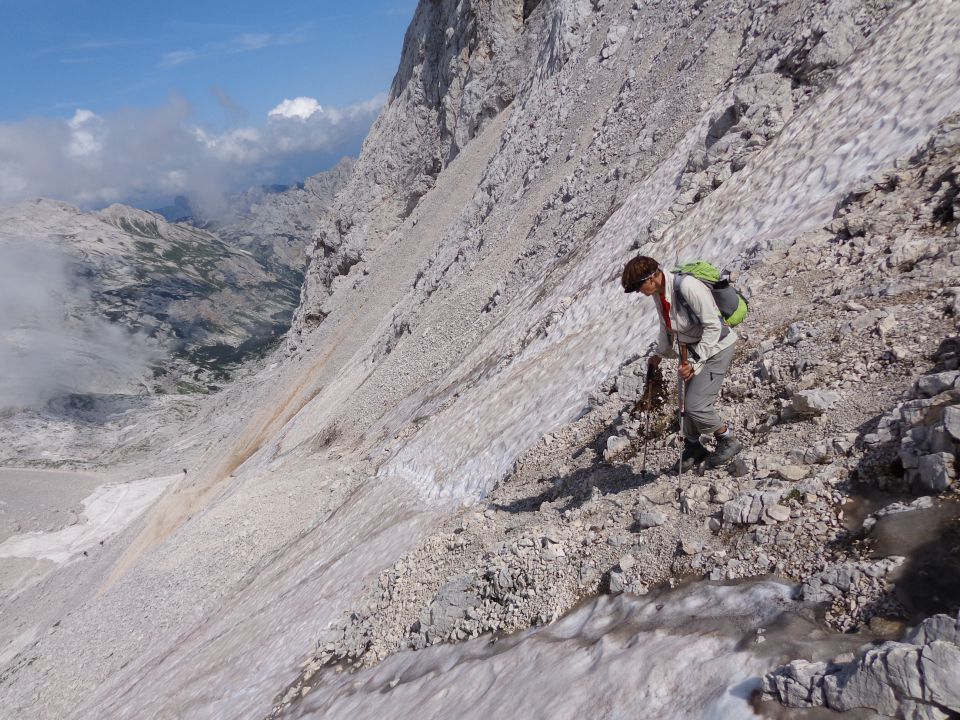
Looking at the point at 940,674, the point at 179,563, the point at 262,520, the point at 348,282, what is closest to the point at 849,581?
the point at 940,674

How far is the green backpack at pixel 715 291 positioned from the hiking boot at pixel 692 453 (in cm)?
155

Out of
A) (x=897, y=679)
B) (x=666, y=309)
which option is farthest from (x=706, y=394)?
(x=897, y=679)

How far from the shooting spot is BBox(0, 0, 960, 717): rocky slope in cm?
590

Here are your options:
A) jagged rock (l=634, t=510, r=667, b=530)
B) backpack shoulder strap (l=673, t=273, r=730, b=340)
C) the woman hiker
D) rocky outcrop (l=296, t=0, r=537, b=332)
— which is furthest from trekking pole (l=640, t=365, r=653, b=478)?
rocky outcrop (l=296, t=0, r=537, b=332)

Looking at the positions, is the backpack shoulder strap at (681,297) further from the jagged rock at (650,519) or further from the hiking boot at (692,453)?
the jagged rock at (650,519)

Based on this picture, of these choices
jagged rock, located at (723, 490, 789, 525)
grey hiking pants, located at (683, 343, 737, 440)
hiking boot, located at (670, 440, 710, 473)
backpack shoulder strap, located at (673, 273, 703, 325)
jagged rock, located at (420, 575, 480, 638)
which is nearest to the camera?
jagged rock, located at (723, 490, 789, 525)

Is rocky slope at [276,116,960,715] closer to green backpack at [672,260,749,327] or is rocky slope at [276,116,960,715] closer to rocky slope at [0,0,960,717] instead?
rocky slope at [0,0,960,717]

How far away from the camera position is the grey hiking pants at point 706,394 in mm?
6801

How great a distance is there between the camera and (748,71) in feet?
62.6

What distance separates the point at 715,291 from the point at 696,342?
62 centimetres

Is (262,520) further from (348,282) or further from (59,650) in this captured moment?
(348,282)

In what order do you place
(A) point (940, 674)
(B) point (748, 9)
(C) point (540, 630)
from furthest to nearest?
(B) point (748, 9) → (C) point (540, 630) → (A) point (940, 674)

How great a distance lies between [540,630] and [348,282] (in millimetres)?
62007

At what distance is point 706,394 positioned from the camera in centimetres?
694
